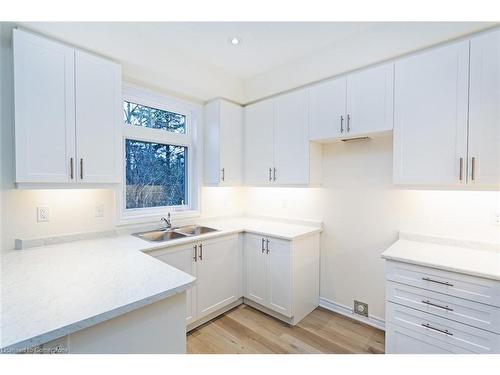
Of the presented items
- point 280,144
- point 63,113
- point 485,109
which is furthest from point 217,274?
point 485,109

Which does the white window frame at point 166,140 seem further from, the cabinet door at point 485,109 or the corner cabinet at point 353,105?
the cabinet door at point 485,109

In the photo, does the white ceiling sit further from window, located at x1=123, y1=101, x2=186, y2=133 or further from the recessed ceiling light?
window, located at x1=123, y1=101, x2=186, y2=133

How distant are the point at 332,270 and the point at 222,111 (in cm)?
220

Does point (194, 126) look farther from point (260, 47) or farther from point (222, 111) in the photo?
point (260, 47)

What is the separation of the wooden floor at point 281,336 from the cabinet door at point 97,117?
1.61m

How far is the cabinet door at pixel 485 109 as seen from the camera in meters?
1.53

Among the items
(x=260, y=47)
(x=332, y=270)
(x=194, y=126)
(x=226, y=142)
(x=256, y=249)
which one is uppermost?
(x=260, y=47)

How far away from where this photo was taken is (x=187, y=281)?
1257mm

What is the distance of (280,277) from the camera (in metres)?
2.38

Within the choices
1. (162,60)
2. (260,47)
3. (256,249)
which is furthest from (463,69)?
(162,60)

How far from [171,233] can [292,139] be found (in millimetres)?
1633

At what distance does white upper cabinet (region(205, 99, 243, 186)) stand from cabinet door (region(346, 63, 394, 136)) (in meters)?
1.36

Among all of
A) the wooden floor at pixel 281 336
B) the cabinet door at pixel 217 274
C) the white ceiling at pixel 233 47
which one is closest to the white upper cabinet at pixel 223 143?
the white ceiling at pixel 233 47

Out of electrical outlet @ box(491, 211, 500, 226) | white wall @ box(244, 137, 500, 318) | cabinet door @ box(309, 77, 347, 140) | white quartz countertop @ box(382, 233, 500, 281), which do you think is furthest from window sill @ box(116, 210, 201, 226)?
electrical outlet @ box(491, 211, 500, 226)
